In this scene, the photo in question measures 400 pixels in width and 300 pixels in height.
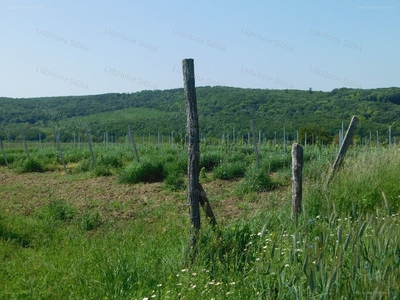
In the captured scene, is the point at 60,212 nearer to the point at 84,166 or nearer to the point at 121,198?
the point at 121,198

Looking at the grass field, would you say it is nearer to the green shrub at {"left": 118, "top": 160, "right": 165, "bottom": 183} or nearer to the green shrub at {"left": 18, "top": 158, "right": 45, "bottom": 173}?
the green shrub at {"left": 118, "top": 160, "right": 165, "bottom": 183}

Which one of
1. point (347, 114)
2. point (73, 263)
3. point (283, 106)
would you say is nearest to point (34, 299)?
point (73, 263)

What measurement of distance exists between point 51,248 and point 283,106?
161 ft

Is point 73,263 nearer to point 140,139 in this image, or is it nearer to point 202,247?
point 202,247

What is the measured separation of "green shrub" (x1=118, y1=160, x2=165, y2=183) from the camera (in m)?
13.1

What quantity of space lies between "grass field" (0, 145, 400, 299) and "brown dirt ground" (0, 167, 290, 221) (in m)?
0.03

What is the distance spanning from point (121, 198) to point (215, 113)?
41.8m

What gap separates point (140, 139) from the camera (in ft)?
152

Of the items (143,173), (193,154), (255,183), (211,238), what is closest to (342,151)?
(255,183)

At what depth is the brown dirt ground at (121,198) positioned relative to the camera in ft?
28.8

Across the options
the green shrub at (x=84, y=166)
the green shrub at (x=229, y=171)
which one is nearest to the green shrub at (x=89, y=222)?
the green shrub at (x=229, y=171)

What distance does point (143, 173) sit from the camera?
13352 millimetres

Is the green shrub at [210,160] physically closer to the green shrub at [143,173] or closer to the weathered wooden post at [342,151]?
the green shrub at [143,173]

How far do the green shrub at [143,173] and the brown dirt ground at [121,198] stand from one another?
0.33 metres
